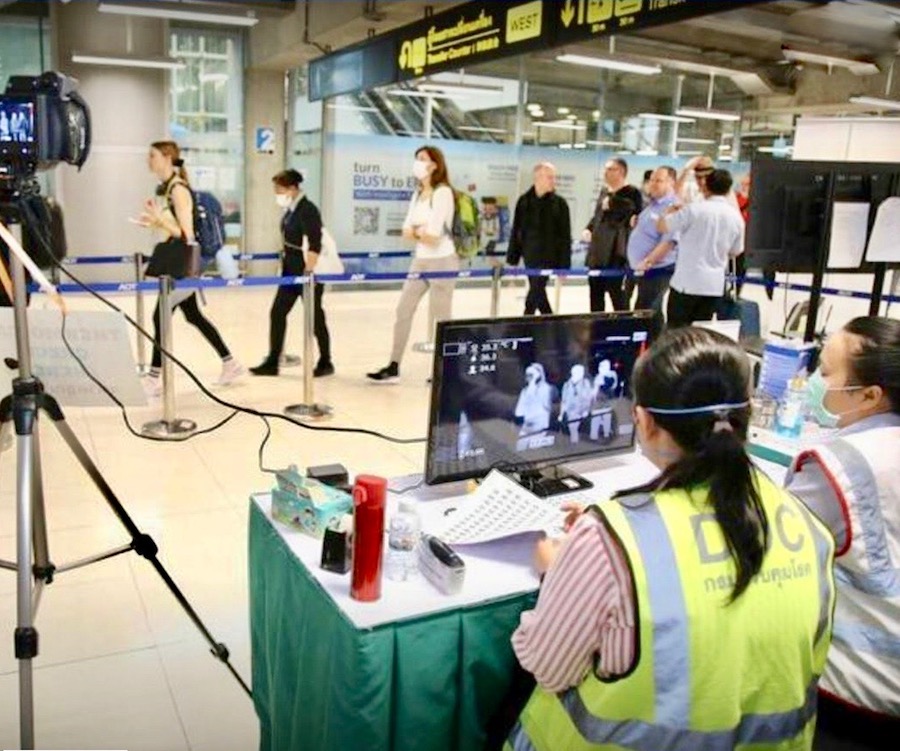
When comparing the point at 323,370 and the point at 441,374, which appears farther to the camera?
the point at 323,370

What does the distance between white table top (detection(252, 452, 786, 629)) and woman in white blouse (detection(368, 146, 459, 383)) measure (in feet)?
11.7

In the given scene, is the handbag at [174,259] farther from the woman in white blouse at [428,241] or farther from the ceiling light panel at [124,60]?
the ceiling light panel at [124,60]

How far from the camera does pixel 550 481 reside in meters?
2.02

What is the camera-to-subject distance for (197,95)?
1038 cm

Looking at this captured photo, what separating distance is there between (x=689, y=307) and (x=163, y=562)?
A: 3.47m

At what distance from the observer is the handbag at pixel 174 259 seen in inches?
184

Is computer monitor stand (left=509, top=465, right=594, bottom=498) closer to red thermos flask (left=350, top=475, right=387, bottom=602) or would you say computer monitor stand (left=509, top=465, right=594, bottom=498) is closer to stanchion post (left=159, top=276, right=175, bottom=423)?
red thermos flask (left=350, top=475, right=387, bottom=602)

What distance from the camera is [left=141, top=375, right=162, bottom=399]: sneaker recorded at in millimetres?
4883

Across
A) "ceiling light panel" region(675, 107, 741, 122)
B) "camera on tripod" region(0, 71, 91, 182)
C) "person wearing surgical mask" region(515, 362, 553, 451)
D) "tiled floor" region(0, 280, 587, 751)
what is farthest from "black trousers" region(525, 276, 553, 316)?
"ceiling light panel" region(675, 107, 741, 122)

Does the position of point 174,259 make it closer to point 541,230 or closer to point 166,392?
point 166,392

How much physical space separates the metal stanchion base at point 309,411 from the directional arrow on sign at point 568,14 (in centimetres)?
238

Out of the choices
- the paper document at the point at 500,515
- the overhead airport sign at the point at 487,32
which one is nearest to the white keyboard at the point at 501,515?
the paper document at the point at 500,515

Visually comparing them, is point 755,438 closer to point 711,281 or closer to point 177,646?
point 177,646

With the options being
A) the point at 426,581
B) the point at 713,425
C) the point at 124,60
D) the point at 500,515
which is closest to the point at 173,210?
the point at 500,515
